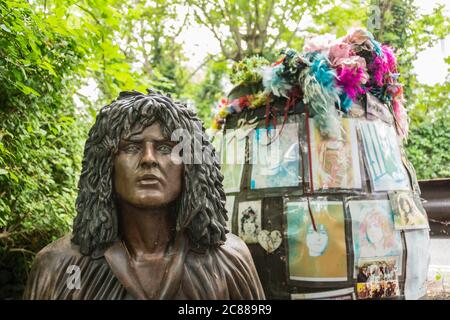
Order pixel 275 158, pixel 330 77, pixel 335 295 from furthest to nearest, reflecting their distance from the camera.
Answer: pixel 275 158, pixel 330 77, pixel 335 295

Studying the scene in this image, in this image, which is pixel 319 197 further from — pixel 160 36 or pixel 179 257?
pixel 160 36

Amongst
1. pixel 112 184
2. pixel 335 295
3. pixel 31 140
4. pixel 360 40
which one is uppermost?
pixel 360 40

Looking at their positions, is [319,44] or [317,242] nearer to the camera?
[317,242]

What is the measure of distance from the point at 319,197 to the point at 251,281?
1.15 meters

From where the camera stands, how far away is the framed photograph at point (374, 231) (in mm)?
2779

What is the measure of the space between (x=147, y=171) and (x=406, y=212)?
6.46ft

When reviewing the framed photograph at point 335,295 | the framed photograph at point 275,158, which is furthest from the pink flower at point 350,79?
the framed photograph at point 335,295

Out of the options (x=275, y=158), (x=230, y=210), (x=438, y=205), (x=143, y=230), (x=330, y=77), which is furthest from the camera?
(x=438, y=205)

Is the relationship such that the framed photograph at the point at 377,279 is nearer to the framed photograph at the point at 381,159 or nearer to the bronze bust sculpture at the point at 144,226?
the framed photograph at the point at 381,159

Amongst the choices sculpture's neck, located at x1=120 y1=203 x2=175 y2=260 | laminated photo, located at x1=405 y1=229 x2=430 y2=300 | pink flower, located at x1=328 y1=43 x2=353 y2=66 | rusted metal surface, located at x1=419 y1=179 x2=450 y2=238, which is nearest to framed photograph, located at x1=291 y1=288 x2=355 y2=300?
laminated photo, located at x1=405 y1=229 x2=430 y2=300

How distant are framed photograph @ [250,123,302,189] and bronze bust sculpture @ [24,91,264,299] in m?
1.14

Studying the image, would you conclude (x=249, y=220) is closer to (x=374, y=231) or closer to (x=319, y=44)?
(x=374, y=231)

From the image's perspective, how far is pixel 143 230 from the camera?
70.6 inches

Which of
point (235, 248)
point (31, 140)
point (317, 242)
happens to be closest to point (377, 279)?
point (317, 242)
